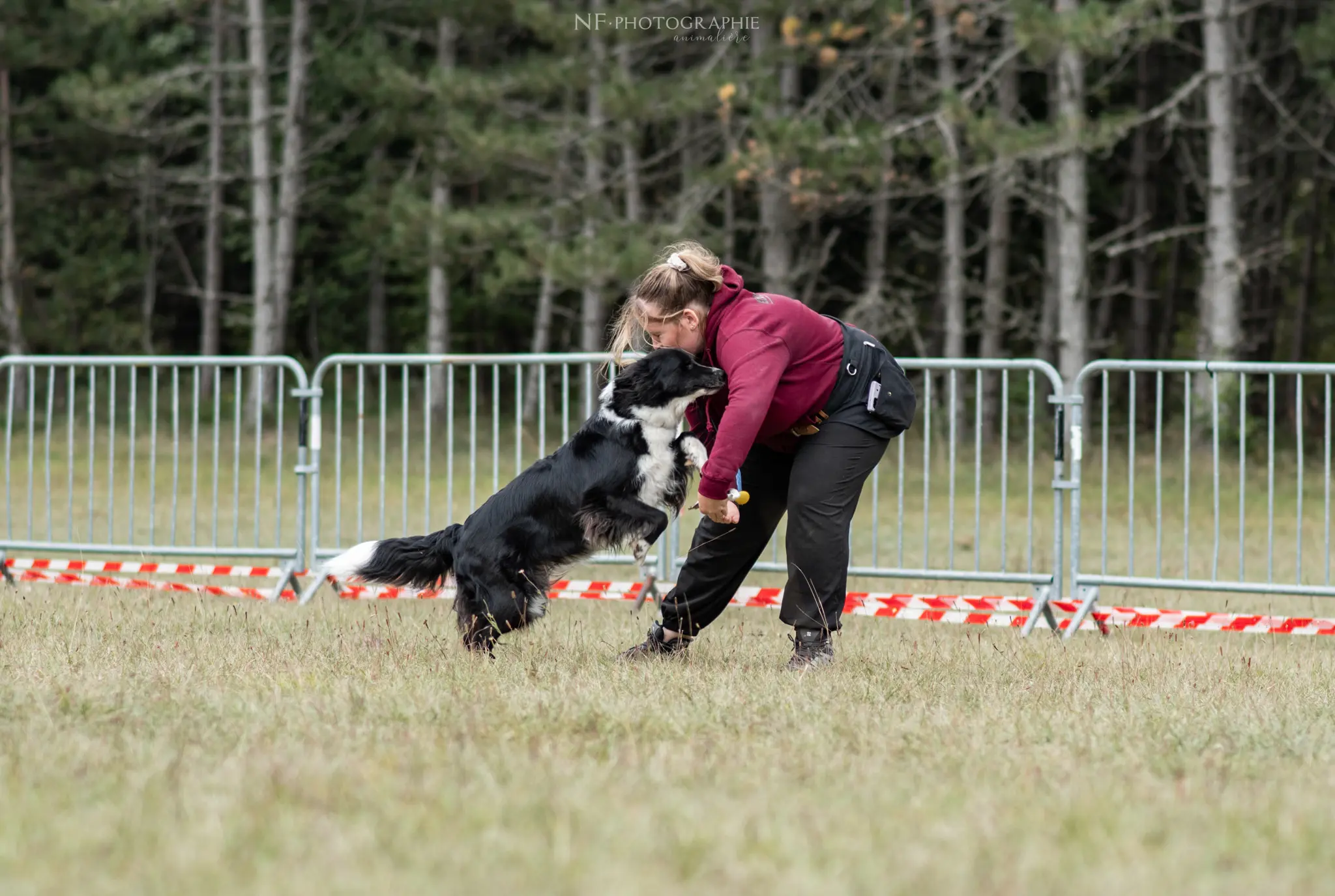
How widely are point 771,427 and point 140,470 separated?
10.2 meters

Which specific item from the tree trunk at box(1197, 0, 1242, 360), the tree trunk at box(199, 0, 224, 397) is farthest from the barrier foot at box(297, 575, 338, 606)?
the tree trunk at box(199, 0, 224, 397)

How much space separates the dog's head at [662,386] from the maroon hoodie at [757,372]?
0.31 ft

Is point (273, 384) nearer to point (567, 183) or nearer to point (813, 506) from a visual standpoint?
point (567, 183)

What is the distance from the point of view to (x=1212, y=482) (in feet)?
43.1

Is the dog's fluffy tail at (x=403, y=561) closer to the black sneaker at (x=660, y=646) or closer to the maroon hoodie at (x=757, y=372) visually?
the black sneaker at (x=660, y=646)

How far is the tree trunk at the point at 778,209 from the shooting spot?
61.1 feet

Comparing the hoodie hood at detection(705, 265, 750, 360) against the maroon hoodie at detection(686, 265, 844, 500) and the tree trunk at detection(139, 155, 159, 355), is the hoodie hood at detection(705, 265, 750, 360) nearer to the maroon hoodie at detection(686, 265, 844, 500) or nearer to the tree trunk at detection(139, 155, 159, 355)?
the maroon hoodie at detection(686, 265, 844, 500)

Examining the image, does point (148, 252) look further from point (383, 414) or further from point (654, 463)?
point (654, 463)

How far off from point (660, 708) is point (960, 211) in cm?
1618

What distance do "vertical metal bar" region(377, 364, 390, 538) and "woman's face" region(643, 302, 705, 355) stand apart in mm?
3602

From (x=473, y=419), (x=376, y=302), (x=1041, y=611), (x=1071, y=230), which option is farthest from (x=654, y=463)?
(x=376, y=302)

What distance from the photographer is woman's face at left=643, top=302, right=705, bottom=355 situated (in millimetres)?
5359

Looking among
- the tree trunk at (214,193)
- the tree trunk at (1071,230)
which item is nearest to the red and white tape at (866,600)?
the tree trunk at (1071,230)

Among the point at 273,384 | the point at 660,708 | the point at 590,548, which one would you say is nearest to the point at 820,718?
the point at 660,708
